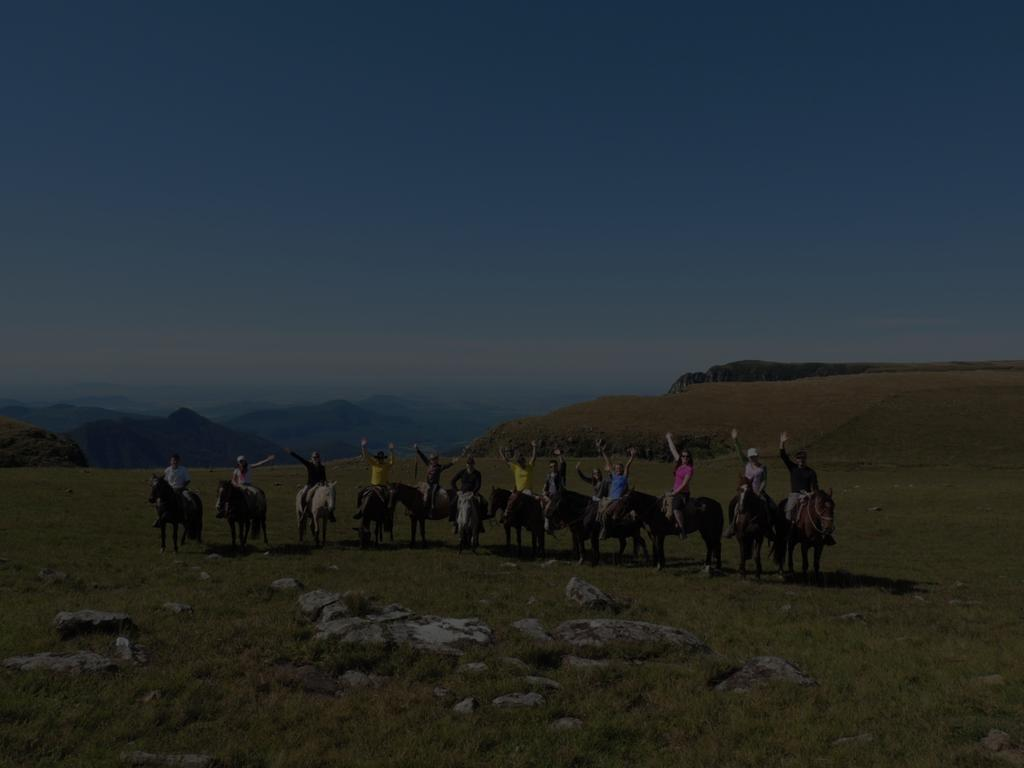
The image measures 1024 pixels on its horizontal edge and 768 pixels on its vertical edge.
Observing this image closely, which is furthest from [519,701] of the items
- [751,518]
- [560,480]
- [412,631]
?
[560,480]

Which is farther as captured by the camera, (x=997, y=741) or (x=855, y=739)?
(x=855, y=739)

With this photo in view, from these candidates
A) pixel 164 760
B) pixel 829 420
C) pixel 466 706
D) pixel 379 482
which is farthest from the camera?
pixel 829 420

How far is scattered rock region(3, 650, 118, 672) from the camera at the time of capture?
30.8ft

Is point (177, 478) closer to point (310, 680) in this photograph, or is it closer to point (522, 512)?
point (522, 512)

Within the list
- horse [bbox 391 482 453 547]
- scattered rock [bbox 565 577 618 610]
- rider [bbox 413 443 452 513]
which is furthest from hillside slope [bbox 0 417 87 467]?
scattered rock [bbox 565 577 618 610]

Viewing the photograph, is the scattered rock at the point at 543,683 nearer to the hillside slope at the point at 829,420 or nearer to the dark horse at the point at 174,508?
the dark horse at the point at 174,508

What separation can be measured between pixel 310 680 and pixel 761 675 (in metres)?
6.72

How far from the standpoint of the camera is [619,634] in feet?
38.0

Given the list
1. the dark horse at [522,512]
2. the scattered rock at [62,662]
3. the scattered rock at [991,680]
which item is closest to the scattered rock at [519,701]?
the scattered rock at [62,662]

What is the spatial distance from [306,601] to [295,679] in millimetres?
3367

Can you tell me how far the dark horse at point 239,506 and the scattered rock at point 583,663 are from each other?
14709 millimetres

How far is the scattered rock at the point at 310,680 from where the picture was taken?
9445 millimetres

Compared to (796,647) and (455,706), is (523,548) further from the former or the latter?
(455,706)

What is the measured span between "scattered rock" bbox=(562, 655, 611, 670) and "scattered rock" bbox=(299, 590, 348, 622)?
4231 mm
